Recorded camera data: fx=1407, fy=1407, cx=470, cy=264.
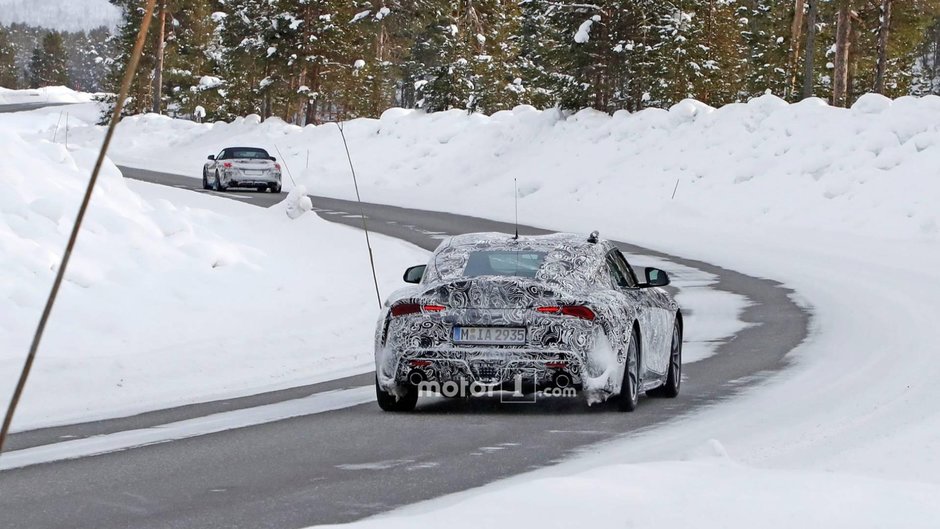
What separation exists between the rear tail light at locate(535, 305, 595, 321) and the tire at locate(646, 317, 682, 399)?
1.77 meters

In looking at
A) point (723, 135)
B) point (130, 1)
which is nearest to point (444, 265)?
point (723, 135)

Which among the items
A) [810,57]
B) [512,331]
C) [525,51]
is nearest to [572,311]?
[512,331]

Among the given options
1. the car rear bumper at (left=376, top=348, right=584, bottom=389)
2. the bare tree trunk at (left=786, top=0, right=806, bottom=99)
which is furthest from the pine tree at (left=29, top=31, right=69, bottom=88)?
the car rear bumper at (left=376, top=348, right=584, bottom=389)

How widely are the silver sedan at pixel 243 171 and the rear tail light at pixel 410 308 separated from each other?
31915 mm

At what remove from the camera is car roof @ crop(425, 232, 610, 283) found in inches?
399

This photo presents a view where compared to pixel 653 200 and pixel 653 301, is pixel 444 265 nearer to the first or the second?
pixel 653 301

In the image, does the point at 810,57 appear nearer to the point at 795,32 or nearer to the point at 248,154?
the point at 795,32

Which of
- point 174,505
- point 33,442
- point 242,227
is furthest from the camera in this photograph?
point 242,227

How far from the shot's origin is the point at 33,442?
30.1ft

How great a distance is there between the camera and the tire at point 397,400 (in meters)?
10.3

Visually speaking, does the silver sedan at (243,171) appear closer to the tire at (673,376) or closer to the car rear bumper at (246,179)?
the car rear bumper at (246,179)

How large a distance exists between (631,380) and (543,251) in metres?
1.15

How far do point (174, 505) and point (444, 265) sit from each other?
Answer: 12.6 ft

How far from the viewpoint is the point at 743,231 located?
1247 inches
